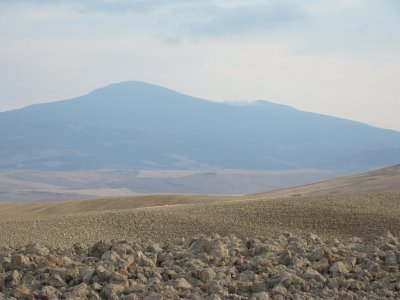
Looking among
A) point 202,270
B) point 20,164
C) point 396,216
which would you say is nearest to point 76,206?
point 396,216

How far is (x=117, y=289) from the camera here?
7.16 m

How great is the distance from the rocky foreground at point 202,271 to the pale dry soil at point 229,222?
3261mm

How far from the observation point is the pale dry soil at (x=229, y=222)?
12.7 m

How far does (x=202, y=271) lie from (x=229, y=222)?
18.6ft

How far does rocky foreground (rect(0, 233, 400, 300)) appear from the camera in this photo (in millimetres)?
7238

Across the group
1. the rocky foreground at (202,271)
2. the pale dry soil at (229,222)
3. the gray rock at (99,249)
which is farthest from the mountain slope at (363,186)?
the gray rock at (99,249)

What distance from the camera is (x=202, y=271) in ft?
25.2

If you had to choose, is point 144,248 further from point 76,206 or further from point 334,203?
point 76,206

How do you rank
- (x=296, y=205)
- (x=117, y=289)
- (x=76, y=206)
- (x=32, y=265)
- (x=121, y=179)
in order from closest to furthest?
(x=117, y=289)
(x=32, y=265)
(x=296, y=205)
(x=76, y=206)
(x=121, y=179)

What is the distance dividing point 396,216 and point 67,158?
186156mm

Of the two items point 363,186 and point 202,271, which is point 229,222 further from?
point 363,186

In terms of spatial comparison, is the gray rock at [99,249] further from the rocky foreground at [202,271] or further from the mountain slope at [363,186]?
the mountain slope at [363,186]

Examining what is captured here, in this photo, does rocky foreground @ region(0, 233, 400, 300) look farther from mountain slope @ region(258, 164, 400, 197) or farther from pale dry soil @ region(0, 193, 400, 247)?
mountain slope @ region(258, 164, 400, 197)

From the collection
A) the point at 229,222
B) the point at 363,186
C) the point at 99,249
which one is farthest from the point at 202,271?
the point at 363,186
